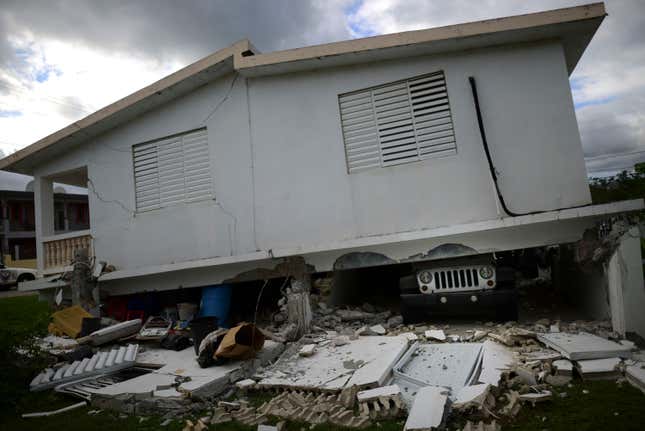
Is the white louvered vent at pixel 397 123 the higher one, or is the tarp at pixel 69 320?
the white louvered vent at pixel 397 123

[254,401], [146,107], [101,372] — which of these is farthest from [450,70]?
[101,372]

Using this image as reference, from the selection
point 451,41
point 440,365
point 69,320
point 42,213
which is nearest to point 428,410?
point 440,365

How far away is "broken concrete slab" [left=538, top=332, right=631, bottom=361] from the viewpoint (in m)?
4.33

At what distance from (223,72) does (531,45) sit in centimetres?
560

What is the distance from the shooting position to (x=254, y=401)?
175 inches

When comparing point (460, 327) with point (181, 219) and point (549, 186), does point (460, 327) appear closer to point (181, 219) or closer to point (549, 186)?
point (549, 186)

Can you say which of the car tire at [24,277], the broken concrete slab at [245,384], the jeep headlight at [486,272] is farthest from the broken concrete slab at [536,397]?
the car tire at [24,277]

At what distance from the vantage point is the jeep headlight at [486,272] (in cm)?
618

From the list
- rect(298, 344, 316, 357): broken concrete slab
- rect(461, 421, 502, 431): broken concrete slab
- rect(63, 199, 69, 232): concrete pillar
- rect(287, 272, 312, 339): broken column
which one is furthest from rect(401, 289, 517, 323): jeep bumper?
rect(63, 199, 69, 232): concrete pillar

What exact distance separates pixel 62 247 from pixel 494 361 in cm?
997

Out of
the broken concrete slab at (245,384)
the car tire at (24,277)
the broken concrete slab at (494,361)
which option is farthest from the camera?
the car tire at (24,277)

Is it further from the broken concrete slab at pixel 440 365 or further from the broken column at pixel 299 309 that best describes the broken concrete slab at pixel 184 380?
the broken concrete slab at pixel 440 365

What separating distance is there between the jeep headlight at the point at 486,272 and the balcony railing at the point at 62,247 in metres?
8.51

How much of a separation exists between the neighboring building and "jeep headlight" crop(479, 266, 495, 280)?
1363 inches
